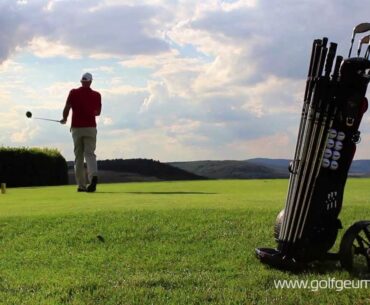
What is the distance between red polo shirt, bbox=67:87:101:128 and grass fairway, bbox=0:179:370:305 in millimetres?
3934

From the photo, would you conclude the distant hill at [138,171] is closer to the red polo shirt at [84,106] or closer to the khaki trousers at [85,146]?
the khaki trousers at [85,146]

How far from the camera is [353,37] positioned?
5.46m

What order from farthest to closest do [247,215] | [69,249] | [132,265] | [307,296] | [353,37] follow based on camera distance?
1. [247,215]
2. [69,249]
3. [132,265]
4. [353,37]
5. [307,296]

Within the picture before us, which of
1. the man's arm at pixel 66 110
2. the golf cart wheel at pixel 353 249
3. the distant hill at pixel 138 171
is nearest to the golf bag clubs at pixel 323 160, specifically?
the golf cart wheel at pixel 353 249

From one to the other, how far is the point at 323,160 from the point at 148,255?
2.21 m

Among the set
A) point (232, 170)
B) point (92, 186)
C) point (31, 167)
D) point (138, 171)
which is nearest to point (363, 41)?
point (92, 186)

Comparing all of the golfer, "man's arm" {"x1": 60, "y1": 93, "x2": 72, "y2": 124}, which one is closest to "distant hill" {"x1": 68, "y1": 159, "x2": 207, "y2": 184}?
"man's arm" {"x1": 60, "y1": 93, "x2": 72, "y2": 124}

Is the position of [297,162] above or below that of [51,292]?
above

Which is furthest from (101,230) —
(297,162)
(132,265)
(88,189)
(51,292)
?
(88,189)

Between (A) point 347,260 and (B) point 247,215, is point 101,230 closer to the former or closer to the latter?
(B) point 247,215

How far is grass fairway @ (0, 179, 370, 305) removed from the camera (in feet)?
16.7

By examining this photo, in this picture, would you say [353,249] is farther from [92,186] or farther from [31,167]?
[31,167]

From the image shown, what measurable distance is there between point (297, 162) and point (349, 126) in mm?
560

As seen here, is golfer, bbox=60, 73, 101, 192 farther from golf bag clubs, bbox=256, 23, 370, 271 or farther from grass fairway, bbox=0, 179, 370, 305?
golf bag clubs, bbox=256, 23, 370, 271
